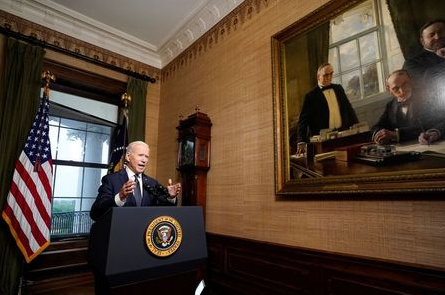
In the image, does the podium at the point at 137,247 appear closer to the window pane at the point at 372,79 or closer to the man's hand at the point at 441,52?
the window pane at the point at 372,79

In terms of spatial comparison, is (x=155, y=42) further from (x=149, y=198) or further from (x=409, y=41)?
(x=409, y=41)

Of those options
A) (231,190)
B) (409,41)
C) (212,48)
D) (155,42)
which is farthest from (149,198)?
(155,42)

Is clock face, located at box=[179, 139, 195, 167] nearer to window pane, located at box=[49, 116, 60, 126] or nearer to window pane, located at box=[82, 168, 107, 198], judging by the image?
window pane, located at box=[82, 168, 107, 198]

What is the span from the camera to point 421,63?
1474 millimetres

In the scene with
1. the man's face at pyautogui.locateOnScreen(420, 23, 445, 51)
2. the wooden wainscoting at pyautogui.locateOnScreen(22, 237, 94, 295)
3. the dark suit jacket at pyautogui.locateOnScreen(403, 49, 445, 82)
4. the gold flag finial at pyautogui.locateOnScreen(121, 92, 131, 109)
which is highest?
the gold flag finial at pyautogui.locateOnScreen(121, 92, 131, 109)

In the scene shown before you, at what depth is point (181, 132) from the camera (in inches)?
126

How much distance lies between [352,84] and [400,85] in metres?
0.31

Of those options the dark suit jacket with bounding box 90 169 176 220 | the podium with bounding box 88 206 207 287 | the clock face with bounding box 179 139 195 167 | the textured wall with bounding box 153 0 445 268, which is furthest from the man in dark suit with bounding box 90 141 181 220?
the clock face with bounding box 179 139 195 167

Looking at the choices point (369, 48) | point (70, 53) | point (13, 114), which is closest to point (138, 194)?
point (369, 48)

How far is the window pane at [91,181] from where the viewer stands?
12.0 ft

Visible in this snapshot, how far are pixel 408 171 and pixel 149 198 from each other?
161 centimetres

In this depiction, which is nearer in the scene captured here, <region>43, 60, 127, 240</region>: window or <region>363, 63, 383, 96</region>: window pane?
<region>363, 63, 383, 96</region>: window pane

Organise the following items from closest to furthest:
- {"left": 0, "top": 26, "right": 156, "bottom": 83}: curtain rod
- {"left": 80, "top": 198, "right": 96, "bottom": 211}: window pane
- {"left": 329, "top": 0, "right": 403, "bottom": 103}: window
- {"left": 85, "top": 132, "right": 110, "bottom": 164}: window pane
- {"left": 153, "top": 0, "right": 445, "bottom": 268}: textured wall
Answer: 1. {"left": 153, "top": 0, "right": 445, "bottom": 268}: textured wall
2. {"left": 329, "top": 0, "right": 403, "bottom": 103}: window
3. {"left": 0, "top": 26, "right": 156, "bottom": 83}: curtain rod
4. {"left": 80, "top": 198, "right": 96, "bottom": 211}: window pane
5. {"left": 85, "top": 132, "right": 110, "bottom": 164}: window pane

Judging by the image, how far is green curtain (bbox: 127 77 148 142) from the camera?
12.6 ft
